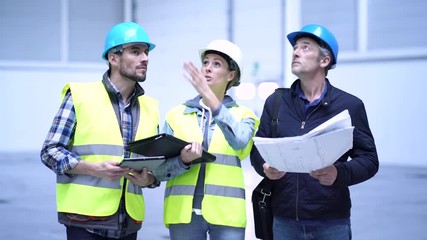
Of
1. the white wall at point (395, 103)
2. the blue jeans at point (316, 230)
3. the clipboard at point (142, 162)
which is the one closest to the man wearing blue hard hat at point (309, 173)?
the blue jeans at point (316, 230)

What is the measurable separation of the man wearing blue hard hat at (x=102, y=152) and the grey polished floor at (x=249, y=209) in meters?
2.55

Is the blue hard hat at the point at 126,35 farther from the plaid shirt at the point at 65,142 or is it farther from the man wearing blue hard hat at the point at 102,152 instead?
the plaid shirt at the point at 65,142

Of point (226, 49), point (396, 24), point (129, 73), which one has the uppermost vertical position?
point (396, 24)

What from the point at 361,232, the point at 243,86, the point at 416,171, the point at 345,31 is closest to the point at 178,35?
the point at 243,86

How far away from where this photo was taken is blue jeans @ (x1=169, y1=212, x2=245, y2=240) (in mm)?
2377

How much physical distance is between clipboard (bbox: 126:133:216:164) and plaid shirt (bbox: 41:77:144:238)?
0.22 m

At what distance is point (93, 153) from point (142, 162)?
31 cm

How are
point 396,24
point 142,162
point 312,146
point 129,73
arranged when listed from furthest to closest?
point 396,24
point 129,73
point 142,162
point 312,146

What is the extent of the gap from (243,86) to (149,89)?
3288mm

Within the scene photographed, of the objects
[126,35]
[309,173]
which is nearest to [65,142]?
[126,35]

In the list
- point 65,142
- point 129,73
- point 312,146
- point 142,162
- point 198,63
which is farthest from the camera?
point 198,63

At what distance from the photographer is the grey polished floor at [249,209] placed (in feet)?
16.8

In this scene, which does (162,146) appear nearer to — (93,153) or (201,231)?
(93,153)

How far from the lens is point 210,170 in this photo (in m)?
2.42
